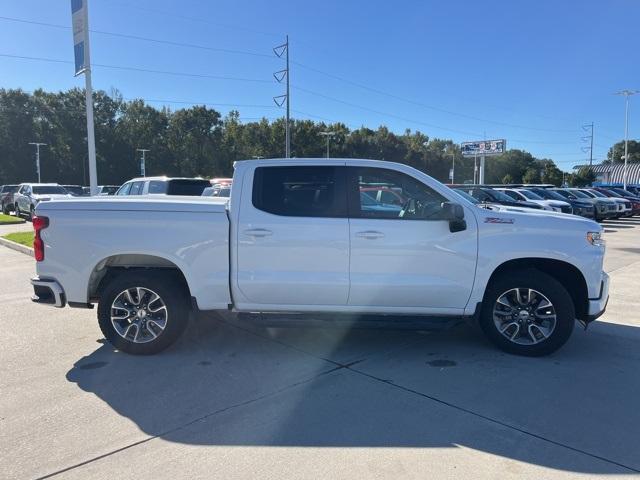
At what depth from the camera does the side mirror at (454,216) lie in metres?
4.80

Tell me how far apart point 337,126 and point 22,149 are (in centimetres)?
5062

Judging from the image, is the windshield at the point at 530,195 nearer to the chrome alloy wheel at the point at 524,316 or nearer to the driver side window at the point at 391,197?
the chrome alloy wheel at the point at 524,316

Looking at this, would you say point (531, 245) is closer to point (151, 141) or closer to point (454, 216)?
point (454, 216)

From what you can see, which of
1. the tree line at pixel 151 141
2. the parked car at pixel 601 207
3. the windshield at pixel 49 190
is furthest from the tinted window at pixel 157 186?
the tree line at pixel 151 141

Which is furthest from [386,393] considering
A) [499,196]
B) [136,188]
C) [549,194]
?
[549,194]

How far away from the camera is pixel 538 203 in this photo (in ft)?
64.2

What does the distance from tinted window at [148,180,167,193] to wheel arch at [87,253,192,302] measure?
9063 mm

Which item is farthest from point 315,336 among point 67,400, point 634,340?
point 634,340

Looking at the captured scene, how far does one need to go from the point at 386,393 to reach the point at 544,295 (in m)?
1.96

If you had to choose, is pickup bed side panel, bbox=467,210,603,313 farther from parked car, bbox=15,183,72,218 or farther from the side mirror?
parked car, bbox=15,183,72,218

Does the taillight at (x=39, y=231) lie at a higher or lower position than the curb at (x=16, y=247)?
higher

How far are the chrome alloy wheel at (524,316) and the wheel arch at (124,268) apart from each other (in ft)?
10.5

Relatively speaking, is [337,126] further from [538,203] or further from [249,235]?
[249,235]

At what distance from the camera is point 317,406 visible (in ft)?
13.2
